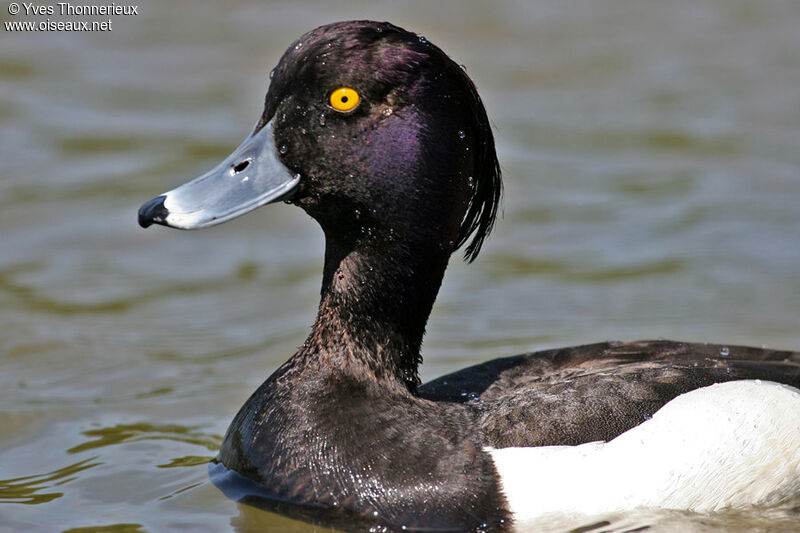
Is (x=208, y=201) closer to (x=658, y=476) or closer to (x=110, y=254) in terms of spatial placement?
(x=658, y=476)

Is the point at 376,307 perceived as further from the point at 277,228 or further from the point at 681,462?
the point at 277,228

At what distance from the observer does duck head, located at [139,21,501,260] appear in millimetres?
4953

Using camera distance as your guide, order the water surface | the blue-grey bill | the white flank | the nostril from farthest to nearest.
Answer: the water surface → the nostril → the blue-grey bill → the white flank

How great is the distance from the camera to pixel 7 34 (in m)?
11.4

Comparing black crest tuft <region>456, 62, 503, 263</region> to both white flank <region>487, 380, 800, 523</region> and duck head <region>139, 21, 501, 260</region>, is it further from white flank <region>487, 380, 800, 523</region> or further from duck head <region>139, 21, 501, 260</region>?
white flank <region>487, 380, 800, 523</region>

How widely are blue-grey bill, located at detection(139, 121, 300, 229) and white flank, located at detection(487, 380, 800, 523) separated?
4.40ft

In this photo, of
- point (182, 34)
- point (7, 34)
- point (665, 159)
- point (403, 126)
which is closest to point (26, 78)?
point (7, 34)

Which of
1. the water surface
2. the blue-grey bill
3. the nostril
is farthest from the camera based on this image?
the water surface

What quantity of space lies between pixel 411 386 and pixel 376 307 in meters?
0.39

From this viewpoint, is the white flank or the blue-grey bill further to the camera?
the blue-grey bill

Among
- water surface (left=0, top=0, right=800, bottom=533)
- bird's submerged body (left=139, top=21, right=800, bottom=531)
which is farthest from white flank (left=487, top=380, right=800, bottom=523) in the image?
water surface (left=0, top=0, right=800, bottom=533)

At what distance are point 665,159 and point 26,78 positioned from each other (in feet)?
17.4

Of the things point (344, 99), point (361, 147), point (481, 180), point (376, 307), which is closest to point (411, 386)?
point (376, 307)

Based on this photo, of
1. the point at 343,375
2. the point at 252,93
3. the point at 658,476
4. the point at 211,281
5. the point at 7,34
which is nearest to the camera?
the point at 658,476
